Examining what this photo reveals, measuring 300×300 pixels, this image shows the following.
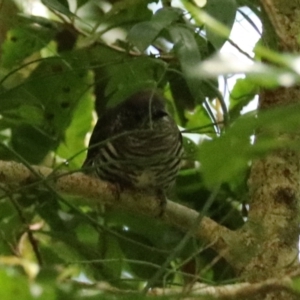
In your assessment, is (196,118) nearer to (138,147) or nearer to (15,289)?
(138,147)

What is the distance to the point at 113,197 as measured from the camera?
0.88 metres

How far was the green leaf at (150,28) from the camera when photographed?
60 centimetres

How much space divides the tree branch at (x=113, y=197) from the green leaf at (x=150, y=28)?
0.20 meters

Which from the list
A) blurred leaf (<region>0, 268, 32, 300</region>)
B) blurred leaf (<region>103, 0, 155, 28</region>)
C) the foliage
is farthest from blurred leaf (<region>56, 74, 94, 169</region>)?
blurred leaf (<region>0, 268, 32, 300</region>)

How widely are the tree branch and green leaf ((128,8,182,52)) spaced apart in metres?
0.20

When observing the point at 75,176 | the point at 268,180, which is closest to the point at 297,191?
the point at 268,180

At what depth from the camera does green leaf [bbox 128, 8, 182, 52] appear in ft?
1.98

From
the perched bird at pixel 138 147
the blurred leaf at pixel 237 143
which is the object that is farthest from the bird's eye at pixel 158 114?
the blurred leaf at pixel 237 143

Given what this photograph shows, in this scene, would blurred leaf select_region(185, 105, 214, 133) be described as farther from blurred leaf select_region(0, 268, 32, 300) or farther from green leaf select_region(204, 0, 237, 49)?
blurred leaf select_region(0, 268, 32, 300)

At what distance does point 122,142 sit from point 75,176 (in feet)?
1.02

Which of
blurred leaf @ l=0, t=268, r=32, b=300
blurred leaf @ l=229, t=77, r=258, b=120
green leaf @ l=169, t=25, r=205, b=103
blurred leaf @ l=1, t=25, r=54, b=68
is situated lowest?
blurred leaf @ l=229, t=77, r=258, b=120

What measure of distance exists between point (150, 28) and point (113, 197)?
0.32 m

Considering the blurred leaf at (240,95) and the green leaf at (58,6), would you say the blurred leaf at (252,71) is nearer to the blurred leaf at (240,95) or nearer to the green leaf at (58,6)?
the green leaf at (58,6)

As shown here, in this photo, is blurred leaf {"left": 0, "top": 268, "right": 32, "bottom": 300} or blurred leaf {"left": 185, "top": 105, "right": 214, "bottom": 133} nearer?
blurred leaf {"left": 0, "top": 268, "right": 32, "bottom": 300}
